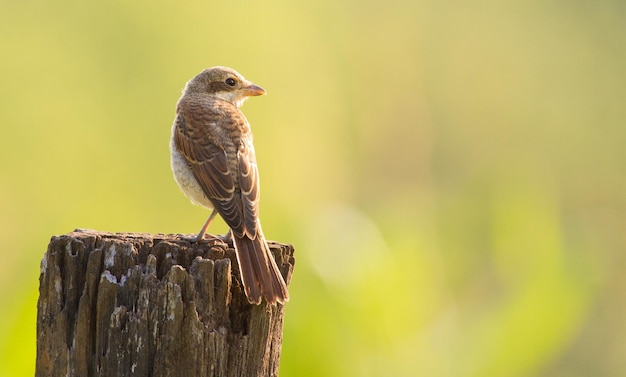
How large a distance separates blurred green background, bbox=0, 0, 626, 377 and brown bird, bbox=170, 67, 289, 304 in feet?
4.18

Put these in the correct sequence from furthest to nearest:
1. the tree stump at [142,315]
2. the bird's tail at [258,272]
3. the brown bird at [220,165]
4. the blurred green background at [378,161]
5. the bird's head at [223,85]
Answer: the blurred green background at [378,161], the bird's head at [223,85], the brown bird at [220,165], the bird's tail at [258,272], the tree stump at [142,315]

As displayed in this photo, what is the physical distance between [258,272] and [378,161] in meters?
6.98

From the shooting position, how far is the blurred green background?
664 cm

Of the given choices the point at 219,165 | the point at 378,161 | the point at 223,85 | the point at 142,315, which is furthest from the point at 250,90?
the point at 378,161

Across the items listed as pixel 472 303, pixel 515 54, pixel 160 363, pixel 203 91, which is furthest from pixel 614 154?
pixel 160 363

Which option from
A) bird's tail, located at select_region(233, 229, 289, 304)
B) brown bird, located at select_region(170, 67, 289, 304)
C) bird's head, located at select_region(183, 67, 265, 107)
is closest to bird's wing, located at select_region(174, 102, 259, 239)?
brown bird, located at select_region(170, 67, 289, 304)

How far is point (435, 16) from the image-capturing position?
12.6 meters

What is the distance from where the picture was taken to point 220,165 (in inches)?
187

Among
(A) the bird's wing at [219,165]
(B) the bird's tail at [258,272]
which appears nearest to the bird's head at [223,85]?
(A) the bird's wing at [219,165]

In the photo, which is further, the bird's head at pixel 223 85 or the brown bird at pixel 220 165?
the bird's head at pixel 223 85

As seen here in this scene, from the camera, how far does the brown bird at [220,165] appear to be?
165 inches

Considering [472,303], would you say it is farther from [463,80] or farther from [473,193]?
[463,80]

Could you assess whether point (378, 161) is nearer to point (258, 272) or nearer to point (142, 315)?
point (258, 272)

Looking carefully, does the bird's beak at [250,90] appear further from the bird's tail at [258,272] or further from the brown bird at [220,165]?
the bird's tail at [258,272]
